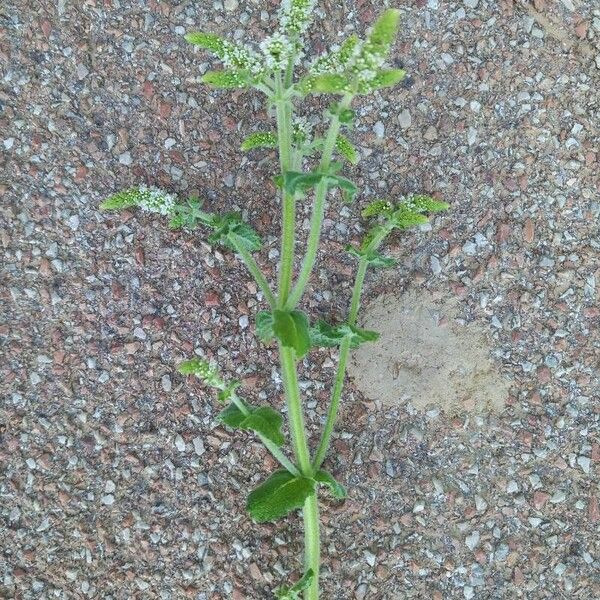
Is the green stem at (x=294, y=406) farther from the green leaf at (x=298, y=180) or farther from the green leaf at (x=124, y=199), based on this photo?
the green leaf at (x=124, y=199)

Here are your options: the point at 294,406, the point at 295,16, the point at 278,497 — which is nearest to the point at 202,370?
the point at 294,406

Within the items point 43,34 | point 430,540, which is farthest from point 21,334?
point 430,540

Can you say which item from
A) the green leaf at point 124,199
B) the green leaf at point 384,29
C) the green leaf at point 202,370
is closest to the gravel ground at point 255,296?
the green leaf at point 124,199

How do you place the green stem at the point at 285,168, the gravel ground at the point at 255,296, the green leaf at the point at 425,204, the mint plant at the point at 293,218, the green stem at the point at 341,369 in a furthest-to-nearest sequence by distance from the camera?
1. the gravel ground at the point at 255,296
2. the green stem at the point at 341,369
3. the green leaf at the point at 425,204
4. the green stem at the point at 285,168
5. the mint plant at the point at 293,218

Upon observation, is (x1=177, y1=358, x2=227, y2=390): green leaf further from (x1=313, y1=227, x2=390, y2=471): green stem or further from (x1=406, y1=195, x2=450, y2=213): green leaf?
(x1=406, y1=195, x2=450, y2=213): green leaf

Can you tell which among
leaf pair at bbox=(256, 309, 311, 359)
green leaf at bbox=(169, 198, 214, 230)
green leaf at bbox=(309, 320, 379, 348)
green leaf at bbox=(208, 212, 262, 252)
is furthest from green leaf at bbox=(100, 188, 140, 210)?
green leaf at bbox=(309, 320, 379, 348)

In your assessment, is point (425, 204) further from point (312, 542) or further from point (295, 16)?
point (312, 542)
